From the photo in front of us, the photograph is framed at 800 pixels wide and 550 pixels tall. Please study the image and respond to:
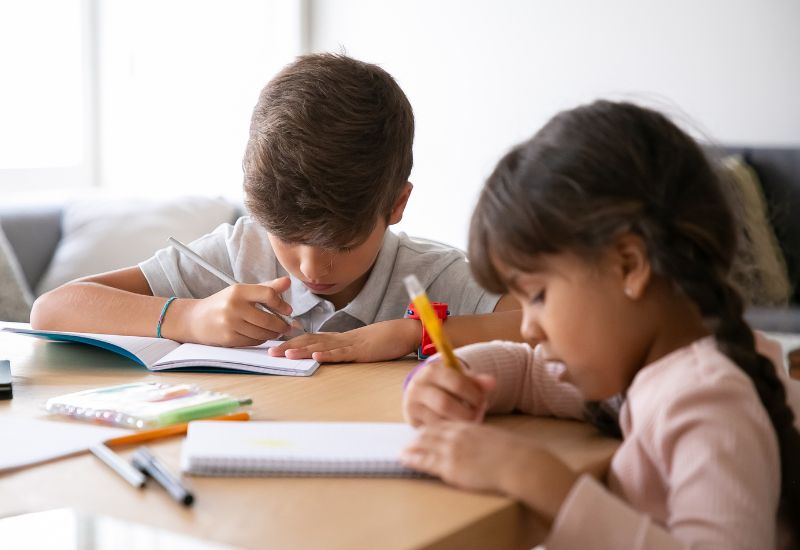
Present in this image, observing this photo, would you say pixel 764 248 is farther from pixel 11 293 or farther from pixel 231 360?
pixel 231 360

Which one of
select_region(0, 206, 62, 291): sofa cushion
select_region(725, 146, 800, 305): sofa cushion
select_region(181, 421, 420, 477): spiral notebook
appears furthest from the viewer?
select_region(725, 146, 800, 305): sofa cushion

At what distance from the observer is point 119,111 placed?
4172 millimetres

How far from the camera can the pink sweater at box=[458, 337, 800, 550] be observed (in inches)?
29.2

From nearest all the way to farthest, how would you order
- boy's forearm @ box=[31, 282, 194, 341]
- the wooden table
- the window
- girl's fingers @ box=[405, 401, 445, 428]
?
the wooden table, girl's fingers @ box=[405, 401, 445, 428], boy's forearm @ box=[31, 282, 194, 341], the window

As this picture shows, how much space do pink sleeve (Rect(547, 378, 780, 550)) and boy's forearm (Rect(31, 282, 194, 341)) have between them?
803mm

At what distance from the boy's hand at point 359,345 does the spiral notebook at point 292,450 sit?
36 cm

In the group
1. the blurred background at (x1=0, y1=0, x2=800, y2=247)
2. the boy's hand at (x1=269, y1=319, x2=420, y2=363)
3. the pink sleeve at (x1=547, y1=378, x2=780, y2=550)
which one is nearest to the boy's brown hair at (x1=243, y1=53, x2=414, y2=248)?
the boy's hand at (x1=269, y1=319, x2=420, y2=363)

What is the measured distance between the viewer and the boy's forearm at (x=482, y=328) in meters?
1.41

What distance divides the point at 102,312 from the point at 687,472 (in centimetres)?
101

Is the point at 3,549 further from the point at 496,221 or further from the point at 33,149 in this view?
the point at 33,149

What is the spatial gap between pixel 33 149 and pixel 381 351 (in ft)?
9.84

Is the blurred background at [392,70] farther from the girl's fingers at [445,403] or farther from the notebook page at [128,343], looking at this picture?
the girl's fingers at [445,403]

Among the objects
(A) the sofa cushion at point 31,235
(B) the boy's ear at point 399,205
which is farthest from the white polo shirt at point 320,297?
(A) the sofa cushion at point 31,235

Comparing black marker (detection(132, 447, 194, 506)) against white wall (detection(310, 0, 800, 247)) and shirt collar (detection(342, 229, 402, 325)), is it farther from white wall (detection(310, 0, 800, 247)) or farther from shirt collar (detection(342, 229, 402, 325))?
white wall (detection(310, 0, 800, 247))
